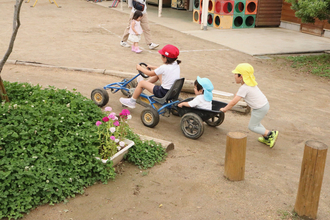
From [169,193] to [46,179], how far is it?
1308mm

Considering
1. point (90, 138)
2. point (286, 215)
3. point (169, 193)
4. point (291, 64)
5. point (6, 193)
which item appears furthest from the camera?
point (291, 64)

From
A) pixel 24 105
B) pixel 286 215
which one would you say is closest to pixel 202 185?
pixel 286 215

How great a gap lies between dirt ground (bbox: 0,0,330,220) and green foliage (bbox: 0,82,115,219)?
0.15 meters

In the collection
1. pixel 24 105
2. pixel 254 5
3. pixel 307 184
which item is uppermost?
pixel 254 5

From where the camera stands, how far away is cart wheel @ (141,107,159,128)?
18.2ft

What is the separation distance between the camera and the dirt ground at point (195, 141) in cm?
375

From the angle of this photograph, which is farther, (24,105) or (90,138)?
(24,105)

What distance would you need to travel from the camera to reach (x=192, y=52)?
1060cm

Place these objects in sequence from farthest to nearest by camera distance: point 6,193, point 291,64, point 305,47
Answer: point 305,47
point 291,64
point 6,193

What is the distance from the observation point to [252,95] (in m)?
5.15

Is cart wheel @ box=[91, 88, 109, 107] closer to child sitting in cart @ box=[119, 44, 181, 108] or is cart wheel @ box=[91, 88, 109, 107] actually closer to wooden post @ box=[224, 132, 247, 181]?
child sitting in cart @ box=[119, 44, 181, 108]

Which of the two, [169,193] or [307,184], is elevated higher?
[307,184]

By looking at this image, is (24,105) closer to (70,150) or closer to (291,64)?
(70,150)

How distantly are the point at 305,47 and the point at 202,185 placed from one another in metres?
8.77
